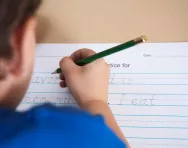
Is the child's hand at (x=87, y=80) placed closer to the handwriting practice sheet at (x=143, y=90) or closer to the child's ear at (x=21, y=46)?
the handwriting practice sheet at (x=143, y=90)

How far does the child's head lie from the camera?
370 millimetres

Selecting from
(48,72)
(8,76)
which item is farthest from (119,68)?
(8,76)

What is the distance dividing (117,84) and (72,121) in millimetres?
201

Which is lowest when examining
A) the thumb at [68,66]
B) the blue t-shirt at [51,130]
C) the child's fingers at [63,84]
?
the blue t-shirt at [51,130]

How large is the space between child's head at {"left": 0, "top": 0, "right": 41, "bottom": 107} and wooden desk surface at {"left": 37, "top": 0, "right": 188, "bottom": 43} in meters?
0.18

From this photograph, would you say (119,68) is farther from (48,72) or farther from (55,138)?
(55,138)

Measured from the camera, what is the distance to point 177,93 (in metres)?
0.58

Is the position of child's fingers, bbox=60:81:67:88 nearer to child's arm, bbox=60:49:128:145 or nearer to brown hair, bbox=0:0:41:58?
child's arm, bbox=60:49:128:145

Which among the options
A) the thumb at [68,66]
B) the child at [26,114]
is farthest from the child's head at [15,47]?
the thumb at [68,66]

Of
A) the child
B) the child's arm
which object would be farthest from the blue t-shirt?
the child's arm

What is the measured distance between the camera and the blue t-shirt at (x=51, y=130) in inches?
15.3

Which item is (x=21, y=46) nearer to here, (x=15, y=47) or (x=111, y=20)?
(x=15, y=47)

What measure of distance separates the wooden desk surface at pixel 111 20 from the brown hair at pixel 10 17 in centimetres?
24

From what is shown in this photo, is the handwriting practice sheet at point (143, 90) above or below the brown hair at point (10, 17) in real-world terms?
below
